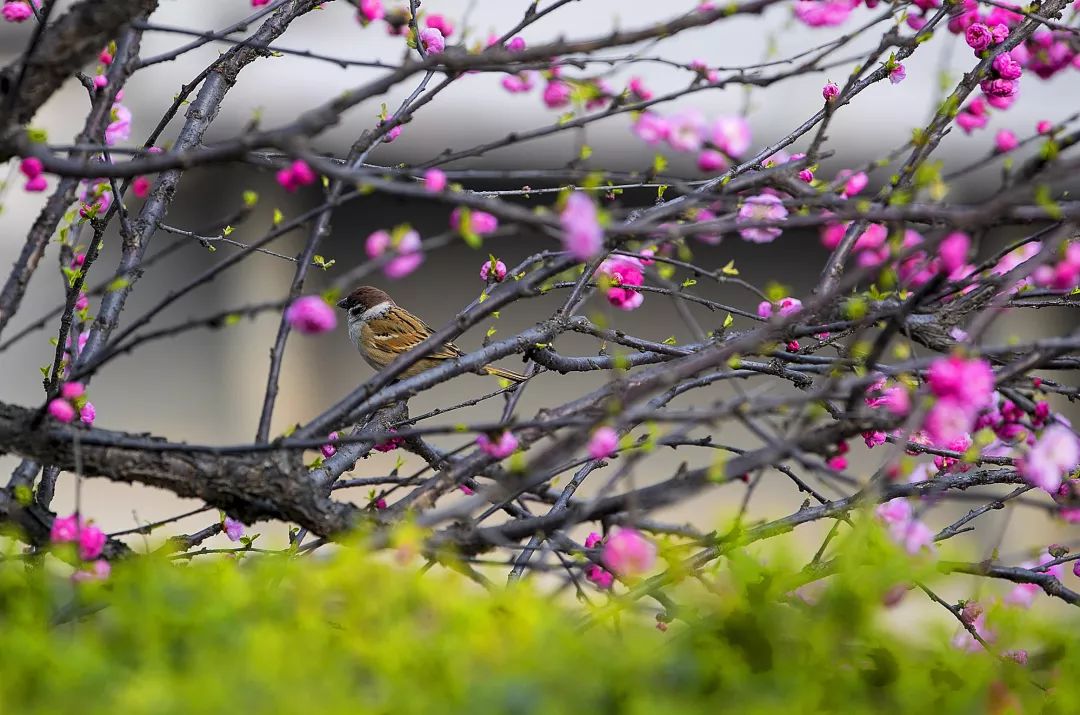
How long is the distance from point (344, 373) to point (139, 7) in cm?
634

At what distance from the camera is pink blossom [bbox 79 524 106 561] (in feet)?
7.36

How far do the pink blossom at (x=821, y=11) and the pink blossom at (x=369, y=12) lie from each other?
112 cm

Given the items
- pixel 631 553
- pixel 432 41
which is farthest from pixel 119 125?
pixel 631 553

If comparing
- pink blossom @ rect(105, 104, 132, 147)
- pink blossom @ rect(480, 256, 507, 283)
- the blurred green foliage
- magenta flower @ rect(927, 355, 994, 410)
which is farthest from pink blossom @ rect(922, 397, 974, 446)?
pink blossom @ rect(105, 104, 132, 147)

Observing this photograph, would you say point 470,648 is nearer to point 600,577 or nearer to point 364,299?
point 600,577

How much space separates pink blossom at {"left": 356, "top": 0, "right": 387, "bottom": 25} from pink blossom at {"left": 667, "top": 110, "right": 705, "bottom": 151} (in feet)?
2.27

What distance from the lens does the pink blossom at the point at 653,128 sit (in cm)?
249

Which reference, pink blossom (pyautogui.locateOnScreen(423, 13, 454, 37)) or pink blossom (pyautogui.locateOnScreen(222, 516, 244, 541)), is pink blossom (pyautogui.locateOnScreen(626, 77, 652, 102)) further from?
pink blossom (pyautogui.locateOnScreen(222, 516, 244, 541))

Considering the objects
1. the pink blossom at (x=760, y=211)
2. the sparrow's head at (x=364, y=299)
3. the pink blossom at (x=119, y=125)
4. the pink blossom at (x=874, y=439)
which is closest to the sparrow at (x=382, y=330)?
the sparrow's head at (x=364, y=299)

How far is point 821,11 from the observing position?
10.7 ft

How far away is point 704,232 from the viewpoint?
2184 mm

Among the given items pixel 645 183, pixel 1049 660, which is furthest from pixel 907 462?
pixel 645 183

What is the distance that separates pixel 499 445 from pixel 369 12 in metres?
1.01

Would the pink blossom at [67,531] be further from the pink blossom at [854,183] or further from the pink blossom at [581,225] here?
the pink blossom at [854,183]
